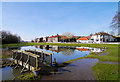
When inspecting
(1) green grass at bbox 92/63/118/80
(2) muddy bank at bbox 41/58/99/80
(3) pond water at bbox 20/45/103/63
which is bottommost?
(3) pond water at bbox 20/45/103/63

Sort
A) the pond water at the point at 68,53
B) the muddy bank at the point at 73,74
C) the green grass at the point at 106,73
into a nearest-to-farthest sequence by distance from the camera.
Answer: the green grass at the point at 106,73 → the muddy bank at the point at 73,74 → the pond water at the point at 68,53

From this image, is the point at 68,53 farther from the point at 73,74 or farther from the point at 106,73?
the point at 106,73

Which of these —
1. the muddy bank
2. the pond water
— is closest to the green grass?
the muddy bank

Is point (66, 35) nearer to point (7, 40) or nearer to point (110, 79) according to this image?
point (7, 40)

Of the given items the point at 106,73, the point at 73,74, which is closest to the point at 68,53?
the point at 73,74

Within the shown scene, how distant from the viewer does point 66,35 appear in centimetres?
7925

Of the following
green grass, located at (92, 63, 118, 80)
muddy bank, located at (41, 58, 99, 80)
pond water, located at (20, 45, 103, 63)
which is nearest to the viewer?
green grass, located at (92, 63, 118, 80)

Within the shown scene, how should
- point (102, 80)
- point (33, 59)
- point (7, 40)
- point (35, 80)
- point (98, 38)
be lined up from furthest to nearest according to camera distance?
point (7, 40) < point (98, 38) < point (33, 59) < point (35, 80) < point (102, 80)

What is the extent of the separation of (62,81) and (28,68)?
4.95 meters

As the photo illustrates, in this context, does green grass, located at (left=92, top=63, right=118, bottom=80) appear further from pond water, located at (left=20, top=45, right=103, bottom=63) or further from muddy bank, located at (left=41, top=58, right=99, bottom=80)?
pond water, located at (left=20, top=45, right=103, bottom=63)

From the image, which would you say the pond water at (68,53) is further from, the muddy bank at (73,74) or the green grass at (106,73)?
the green grass at (106,73)

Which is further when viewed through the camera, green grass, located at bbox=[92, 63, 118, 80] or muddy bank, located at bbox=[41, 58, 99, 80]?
muddy bank, located at bbox=[41, 58, 99, 80]

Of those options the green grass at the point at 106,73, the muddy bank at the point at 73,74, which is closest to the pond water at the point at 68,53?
the muddy bank at the point at 73,74

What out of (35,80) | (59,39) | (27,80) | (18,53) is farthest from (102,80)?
(59,39)
